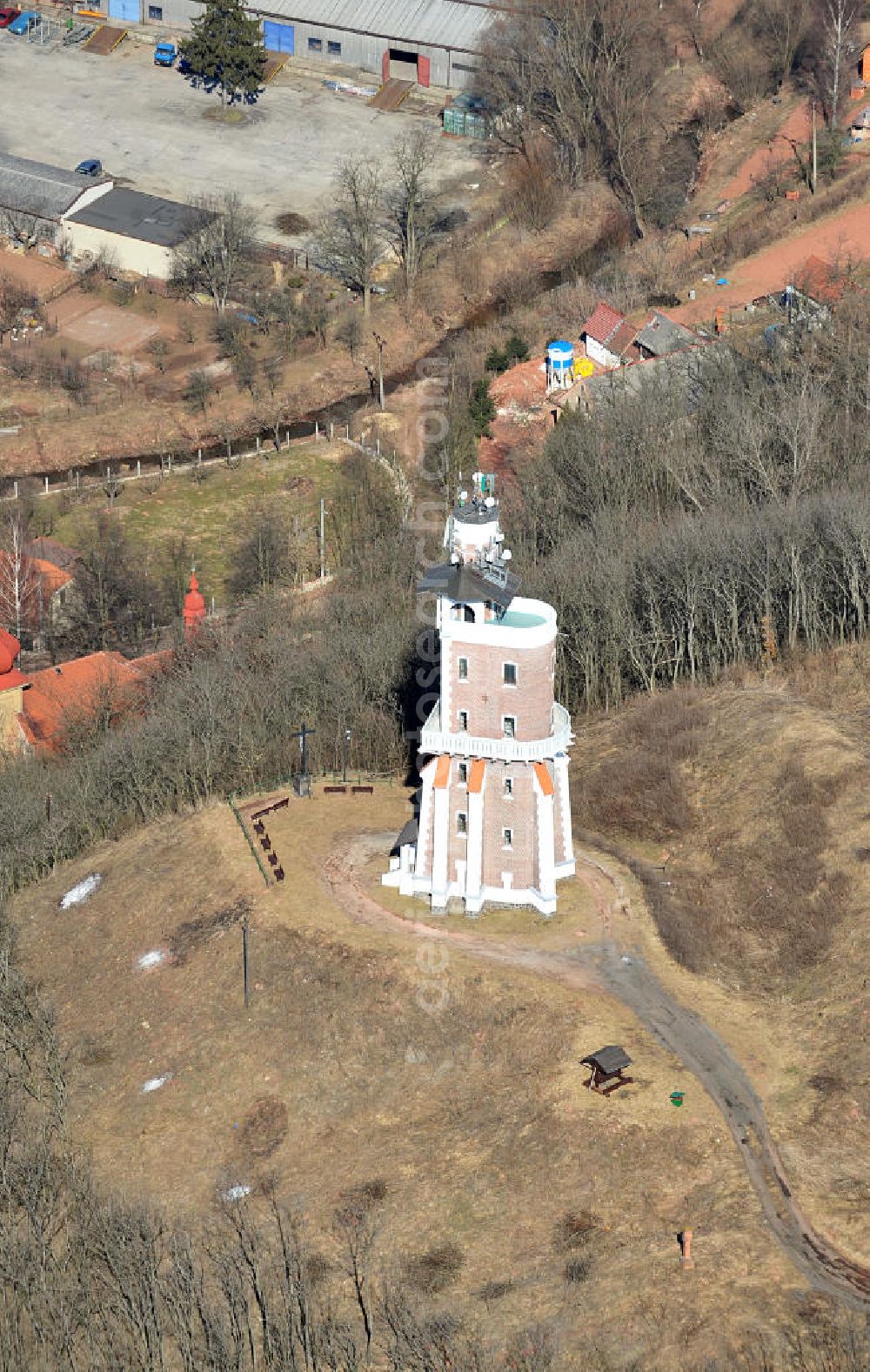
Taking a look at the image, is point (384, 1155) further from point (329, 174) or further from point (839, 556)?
point (329, 174)

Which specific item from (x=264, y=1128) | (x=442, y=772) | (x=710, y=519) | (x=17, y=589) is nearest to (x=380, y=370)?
(x=17, y=589)

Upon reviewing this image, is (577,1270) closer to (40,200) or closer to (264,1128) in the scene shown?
(264,1128)

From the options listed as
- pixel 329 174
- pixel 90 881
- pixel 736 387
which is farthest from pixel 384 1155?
pixel 329 174

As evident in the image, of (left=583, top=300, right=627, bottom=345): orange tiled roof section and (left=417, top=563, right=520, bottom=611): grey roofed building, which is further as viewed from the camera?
(left=583, top=300, right=627, bottom=345): orange tiled roof section

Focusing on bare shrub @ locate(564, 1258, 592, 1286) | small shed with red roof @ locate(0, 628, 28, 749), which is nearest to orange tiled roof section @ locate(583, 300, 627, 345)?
small shed with red roof @ locate(0, 628, 28, 749)

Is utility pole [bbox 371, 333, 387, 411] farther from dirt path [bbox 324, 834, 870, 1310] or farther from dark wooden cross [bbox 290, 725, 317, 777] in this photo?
dirt path [bbox 324, 834, 870, 1310]
